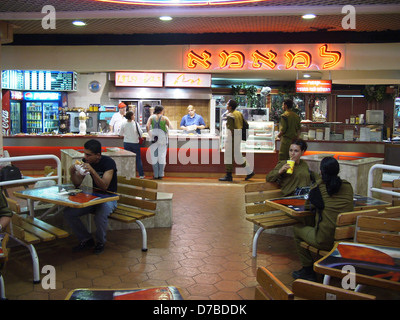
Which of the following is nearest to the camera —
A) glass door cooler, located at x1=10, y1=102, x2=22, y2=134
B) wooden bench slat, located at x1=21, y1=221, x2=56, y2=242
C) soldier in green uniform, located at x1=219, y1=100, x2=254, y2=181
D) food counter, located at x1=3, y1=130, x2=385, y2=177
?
wooden bench slat, located at x1=21, y1=221, x2=56, y2=242

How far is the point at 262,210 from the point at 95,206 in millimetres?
2016

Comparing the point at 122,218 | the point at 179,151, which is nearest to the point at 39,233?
the point at 122,218

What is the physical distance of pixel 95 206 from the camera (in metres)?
5.11

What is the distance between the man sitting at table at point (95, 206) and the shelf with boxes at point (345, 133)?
685 centimetres

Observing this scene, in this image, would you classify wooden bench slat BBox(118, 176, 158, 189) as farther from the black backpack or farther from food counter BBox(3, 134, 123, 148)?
food counter BBox(3, 134, 123, 148)

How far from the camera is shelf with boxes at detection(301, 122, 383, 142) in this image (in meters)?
10.7

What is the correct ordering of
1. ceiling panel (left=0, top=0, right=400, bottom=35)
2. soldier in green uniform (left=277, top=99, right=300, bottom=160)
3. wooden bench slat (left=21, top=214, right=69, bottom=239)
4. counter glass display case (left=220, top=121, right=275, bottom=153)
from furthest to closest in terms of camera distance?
1. counter glass display case (left=220, top=121, right=275, bottom=153)
2. soldier in green uniform (left=277, top=99, right=300, bottom=160)
3. ceiling panel (left=0, top=0, right=400, bottom=35)
4. wooden bench slat (left=21, top=214, right=69, bottom=239)

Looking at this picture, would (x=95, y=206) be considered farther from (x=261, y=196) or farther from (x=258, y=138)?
(x=258, y=138)

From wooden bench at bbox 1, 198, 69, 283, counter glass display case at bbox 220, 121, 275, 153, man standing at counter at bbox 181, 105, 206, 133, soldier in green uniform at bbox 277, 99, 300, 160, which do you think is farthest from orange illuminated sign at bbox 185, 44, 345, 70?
wooden bench at bbox 1, 198, 69, 283

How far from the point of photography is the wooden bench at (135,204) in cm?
513

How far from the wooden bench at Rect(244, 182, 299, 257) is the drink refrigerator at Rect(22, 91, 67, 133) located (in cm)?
1036
